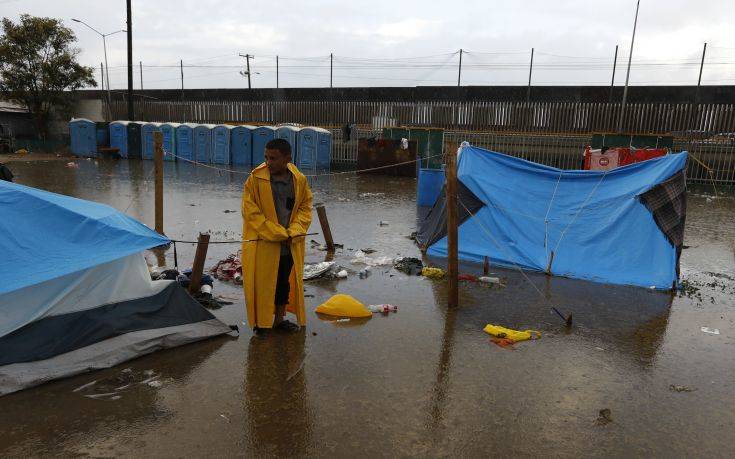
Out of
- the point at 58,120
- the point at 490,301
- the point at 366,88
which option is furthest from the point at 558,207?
the point at 58,120

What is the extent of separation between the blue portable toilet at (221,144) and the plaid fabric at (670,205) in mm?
18598

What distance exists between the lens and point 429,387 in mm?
3760

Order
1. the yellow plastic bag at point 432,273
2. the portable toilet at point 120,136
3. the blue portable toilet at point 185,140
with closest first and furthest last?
the yellow plastic bag at point 432,273 → the blue portable toilet at point 185,140 → the portable toilet at point 120,136

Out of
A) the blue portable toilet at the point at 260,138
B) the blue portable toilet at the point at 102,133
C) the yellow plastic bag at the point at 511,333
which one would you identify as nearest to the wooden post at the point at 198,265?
the yellow plastic bag at the point at 511,333

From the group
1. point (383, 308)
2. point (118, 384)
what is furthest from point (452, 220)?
point (118, 384)

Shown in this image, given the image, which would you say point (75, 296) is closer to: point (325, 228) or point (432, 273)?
point (432, 273)

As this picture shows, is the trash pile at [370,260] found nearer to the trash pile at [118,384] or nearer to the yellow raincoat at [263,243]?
the yellow raincoat at [263,243]

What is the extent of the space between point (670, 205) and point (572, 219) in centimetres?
122

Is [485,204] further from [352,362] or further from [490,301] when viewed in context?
[352,362]

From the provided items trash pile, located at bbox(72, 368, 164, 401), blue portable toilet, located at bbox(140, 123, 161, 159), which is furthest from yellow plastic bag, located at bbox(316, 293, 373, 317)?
blue portable toilet, located at bbox(140, 123, 161, 159)

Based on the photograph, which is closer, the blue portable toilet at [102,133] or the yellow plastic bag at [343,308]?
the yellow plastic bag at [343,308]

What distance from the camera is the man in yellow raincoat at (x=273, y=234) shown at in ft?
14.2

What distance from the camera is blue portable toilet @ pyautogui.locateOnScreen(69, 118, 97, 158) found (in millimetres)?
23969

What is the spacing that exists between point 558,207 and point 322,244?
151 inches
